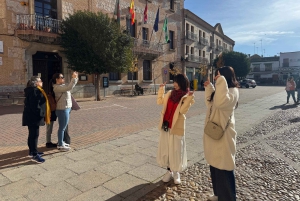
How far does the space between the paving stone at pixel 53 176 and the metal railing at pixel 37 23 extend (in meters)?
12.6

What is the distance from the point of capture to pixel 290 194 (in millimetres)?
2932

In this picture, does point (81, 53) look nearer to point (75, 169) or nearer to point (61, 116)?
point (61, 116)

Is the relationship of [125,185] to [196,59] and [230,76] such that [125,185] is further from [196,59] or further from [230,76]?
[196,59]

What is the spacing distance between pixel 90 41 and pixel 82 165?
11.7 m

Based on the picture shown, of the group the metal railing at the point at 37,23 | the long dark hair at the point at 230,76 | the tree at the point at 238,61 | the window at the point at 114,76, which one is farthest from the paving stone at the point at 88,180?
the tree at the point at 238,61

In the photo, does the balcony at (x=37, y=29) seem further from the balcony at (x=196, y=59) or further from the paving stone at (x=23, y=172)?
the balcony at (x=196, y=59)

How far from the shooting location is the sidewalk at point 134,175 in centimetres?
290

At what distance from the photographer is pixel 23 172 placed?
11.5ft

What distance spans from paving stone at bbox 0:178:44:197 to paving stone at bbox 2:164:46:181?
0.17 metres

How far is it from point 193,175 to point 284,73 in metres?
64.6

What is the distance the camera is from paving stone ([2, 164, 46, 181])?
131 inches

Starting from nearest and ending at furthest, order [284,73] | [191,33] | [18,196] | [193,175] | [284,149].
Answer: [18,196] → [193,175] → [284,149] → [191,33] → [284,73]

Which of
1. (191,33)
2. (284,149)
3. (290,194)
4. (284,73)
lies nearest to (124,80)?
(191,33)

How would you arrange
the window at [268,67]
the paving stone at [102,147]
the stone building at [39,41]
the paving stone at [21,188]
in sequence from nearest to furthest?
1. the paving stone at [21,188]
2. the paving stone at [102,147]
3. the stone building at [39,41]
4. the window at [268,67]
